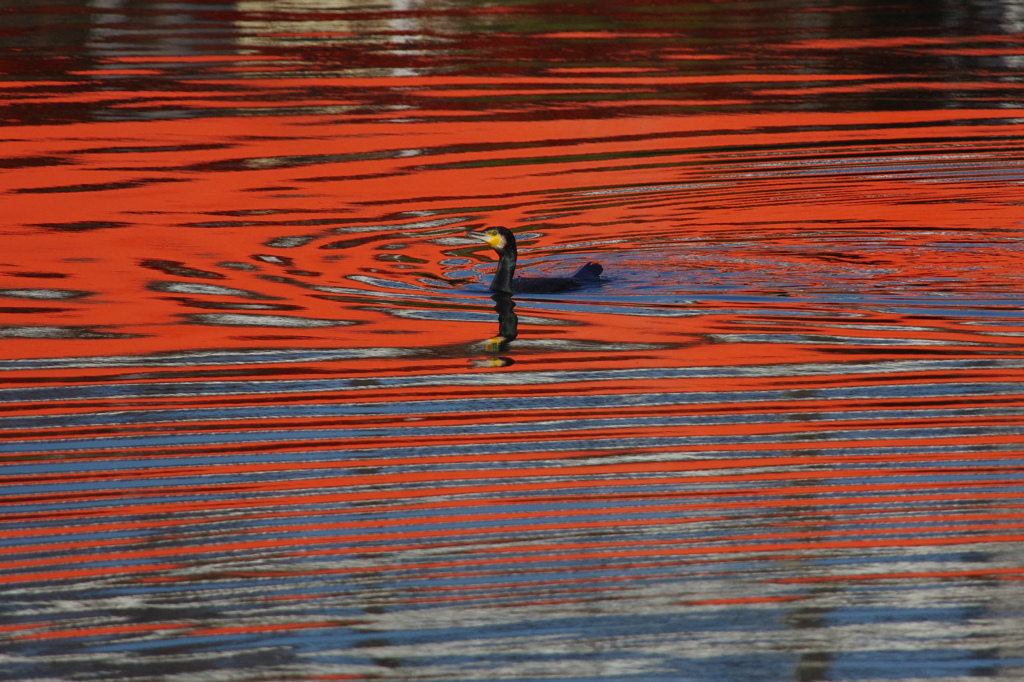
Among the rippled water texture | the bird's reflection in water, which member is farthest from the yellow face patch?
the rippled water texture

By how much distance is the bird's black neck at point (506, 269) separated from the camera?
12070 mm

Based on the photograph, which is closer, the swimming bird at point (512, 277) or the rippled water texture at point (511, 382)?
the rippled water texture at point (511, 382)

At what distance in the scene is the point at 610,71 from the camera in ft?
72.3

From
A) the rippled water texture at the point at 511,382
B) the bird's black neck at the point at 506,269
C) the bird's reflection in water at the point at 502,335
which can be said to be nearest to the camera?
the rippled water texture at the point at 511,382

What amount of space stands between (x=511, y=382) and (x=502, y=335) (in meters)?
1.27

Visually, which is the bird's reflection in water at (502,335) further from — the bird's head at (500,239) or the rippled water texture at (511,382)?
the bird's head at (500,239)

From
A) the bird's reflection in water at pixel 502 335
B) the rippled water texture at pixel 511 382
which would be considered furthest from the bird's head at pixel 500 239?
the rippled water texture at pixel 511 382

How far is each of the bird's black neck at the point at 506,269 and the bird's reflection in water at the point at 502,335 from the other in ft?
0.16

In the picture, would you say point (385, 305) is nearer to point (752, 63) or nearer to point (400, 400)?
point (400, 400)

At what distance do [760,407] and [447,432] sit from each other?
161 cm

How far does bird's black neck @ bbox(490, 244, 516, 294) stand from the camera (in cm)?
1207

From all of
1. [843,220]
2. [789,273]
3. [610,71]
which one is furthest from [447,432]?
[610,71]

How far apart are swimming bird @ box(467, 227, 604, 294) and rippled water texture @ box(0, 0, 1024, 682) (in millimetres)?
181

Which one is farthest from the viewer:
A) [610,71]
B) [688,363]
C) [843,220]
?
[610,71]
